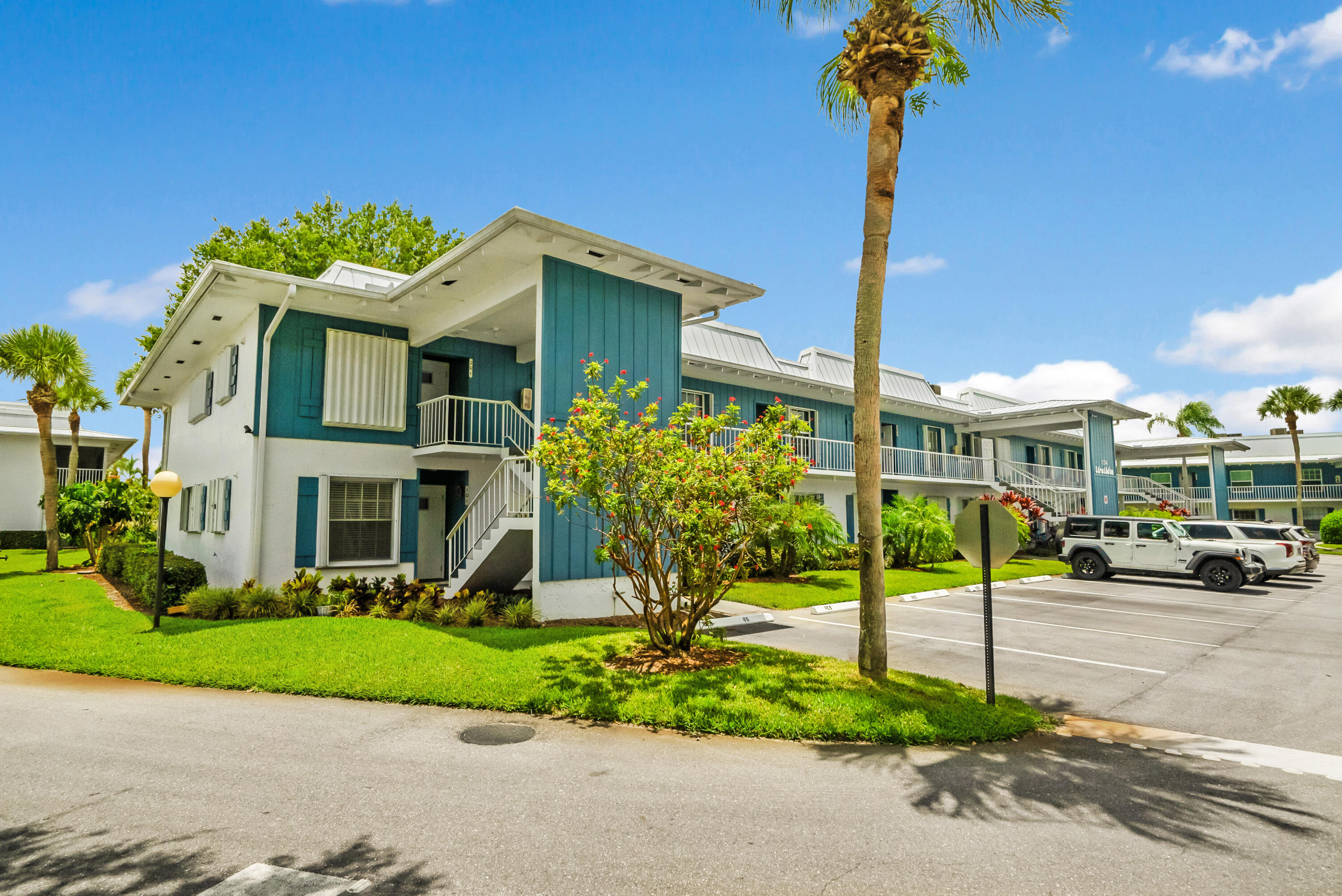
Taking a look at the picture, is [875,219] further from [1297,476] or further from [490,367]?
[1297,476]

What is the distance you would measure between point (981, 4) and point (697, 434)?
6445 mm

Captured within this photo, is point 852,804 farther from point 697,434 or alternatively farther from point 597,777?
point 697,434

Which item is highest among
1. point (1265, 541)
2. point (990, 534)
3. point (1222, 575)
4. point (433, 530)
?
point (990, 534)

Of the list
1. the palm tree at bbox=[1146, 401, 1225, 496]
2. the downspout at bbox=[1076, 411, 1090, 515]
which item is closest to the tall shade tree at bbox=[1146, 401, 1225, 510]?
the palm tree at bbox=[1146, 401, 1225, 496]

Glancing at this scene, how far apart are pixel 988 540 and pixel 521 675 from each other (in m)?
5.08

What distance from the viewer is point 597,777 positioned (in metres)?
5.13

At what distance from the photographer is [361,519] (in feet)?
45.5

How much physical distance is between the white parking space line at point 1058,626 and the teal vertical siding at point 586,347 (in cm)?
663

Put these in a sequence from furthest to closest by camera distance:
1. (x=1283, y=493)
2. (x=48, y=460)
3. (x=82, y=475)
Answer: (x=1283, y=493) < (x=82, y=475) < (x=48, y=460)

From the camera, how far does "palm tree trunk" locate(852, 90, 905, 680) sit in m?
7.55

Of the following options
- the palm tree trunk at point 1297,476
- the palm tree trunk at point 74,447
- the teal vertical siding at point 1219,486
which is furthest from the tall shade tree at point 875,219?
the palm tree trunk at point 1297,476

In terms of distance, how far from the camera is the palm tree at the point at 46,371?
68.2 feet

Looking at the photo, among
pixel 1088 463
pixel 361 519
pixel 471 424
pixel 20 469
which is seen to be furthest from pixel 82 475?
pixel 1088 463

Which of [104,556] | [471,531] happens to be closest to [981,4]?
[471,531]
